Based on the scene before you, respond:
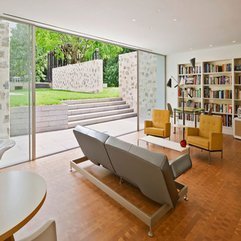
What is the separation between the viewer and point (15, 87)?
4.28 metres

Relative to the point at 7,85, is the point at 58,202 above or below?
below

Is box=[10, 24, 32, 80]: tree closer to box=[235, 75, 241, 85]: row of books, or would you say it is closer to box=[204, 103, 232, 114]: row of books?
box=[204, 103, 232, 114]: row of books

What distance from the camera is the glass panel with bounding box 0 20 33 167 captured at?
4.14 m

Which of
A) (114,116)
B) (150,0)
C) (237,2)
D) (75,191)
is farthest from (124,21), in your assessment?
(114,116)

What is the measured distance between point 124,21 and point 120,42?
180 centimetres

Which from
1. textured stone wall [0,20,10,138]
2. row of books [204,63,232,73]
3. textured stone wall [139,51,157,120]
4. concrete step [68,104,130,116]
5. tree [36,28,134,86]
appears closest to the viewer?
textured stone wall [0,20,10,138]

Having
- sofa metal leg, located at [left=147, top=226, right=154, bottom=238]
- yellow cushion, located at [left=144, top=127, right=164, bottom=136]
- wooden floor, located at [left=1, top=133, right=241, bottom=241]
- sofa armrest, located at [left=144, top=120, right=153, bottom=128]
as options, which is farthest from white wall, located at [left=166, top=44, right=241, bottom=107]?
sofa metal leg, located at [left=147, top=226, right=154, bottom=238]

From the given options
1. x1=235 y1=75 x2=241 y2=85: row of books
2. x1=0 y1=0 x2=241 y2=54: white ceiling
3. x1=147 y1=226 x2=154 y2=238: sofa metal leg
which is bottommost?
x1=147 y1=226 x2=154 y2=238: sofa metal leg

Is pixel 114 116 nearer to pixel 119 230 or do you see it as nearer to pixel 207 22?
pixel 207 22

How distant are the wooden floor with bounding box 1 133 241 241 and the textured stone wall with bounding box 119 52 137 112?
6696 millimetres

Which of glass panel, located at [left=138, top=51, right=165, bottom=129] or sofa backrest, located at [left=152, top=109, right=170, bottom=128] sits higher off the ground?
glass panel, located at [left=138, top=51, right=165, bottom=129]

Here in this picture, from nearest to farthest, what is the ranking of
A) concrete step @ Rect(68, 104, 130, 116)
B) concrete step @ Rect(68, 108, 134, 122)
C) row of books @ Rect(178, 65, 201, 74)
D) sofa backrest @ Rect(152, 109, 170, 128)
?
sofa backrest @ Rect(152, 109, 170, 128), row of books @ Rect(178, 65, 201, 74), concrete step @ Rect(68, 108, 134, 122), concrete step @ Rect(68, 104, 130, 116)

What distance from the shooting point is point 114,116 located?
9469 mm

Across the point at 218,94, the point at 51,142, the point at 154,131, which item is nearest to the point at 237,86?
the point at 218,94
